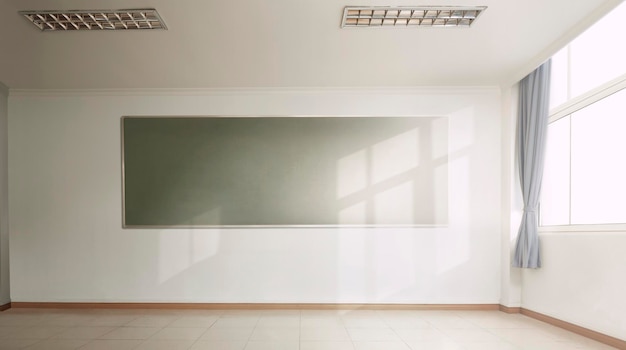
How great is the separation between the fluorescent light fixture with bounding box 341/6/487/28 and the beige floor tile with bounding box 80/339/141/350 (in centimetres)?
342

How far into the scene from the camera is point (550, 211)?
4.97 meters

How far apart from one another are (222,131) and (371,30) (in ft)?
8.07

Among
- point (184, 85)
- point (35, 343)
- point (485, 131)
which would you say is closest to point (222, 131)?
point (184, 85)

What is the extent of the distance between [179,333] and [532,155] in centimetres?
422

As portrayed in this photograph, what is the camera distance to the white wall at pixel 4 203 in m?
5.55

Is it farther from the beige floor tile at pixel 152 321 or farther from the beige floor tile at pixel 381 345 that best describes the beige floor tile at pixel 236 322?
the beige floor tile at pixel 381 345

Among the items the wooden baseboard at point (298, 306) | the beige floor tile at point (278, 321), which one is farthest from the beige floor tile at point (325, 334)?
the wooden baseboard at point (298, 306)

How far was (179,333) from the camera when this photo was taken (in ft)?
14.5

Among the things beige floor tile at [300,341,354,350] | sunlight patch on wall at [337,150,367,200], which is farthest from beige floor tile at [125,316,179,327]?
sunlight patch on wall at [337,150,367,200]

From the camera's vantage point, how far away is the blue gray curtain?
4836 millimetres

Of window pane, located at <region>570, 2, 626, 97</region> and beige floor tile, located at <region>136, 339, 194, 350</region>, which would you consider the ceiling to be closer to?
window pane, located at <region>570, 2, 626, 97</region>

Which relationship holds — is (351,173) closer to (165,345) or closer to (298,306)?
(298,306)

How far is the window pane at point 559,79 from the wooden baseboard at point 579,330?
7.45 feet

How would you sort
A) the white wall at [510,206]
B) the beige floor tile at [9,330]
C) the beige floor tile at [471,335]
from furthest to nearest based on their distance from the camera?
the white wall at [510,206] < the beige floor tile at [9,330] < the beige floor tile at [471,335]
